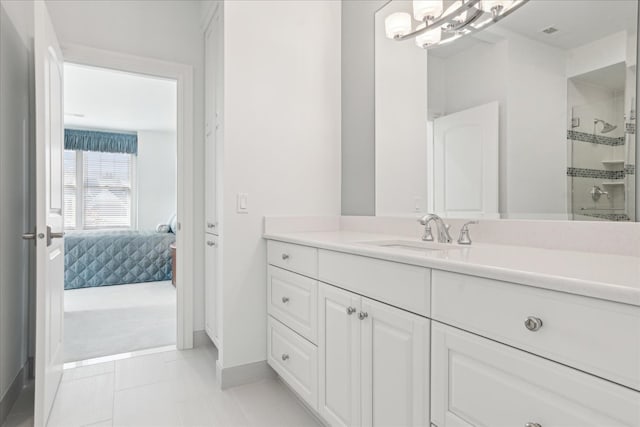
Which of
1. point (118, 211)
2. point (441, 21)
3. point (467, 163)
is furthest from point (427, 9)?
point (118, 211)

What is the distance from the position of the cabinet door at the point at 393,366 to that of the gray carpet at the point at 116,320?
203 cm

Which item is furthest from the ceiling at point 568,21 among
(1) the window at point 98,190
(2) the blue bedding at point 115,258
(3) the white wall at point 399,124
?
(1) the window at point 98,190

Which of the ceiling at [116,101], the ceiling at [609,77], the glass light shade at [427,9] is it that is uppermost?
the ceiling at [116,101]

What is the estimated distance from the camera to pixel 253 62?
208 cm

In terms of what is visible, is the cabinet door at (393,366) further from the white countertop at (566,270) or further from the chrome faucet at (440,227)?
the chrome faucet at (440,227)

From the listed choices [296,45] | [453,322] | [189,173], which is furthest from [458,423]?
[189,173]

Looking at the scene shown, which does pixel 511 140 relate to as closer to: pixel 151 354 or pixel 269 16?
pixel 269 16

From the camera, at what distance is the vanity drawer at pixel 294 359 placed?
5.27ft

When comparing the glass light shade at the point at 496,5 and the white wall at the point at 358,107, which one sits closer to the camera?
the glass light shade at the point at 496,5

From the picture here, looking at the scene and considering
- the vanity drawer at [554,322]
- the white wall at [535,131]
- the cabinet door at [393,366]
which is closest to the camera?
the vanity drawer at [554,322]

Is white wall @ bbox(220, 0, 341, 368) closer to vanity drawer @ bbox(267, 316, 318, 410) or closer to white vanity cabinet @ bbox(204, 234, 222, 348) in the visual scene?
vanity drawer @ bbox(267, 316, 318, 410)

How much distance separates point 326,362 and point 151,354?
5.24 feet

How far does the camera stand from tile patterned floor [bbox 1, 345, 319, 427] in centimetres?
172

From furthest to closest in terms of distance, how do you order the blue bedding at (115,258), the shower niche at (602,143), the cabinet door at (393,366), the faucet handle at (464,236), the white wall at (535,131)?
the blue bedding at (115,258)
the faucet handle at (464,236)
the white wall at (535,131)
the shower niche at (602,143)
the cabinet door at (393,366)
